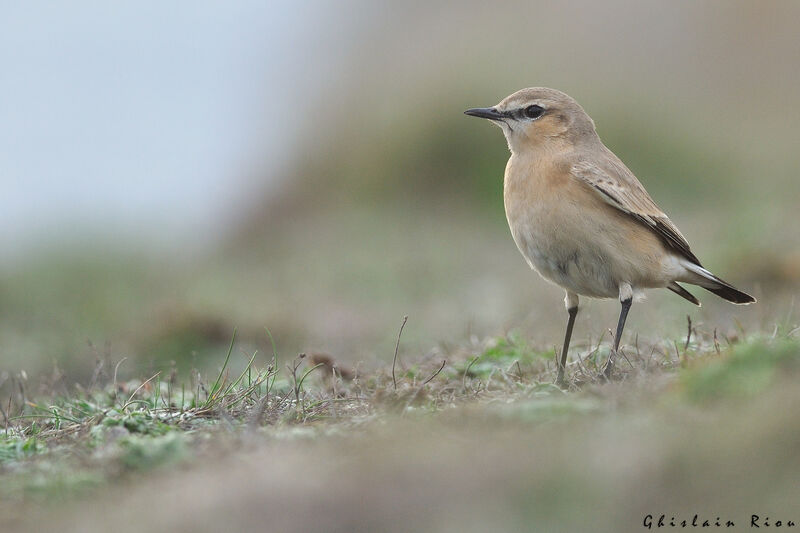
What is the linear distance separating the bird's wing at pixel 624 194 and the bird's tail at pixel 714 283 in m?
0.08

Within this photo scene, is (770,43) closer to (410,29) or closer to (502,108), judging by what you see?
(410,29)

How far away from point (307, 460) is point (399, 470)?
1.86ft

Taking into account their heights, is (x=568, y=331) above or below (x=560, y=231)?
below

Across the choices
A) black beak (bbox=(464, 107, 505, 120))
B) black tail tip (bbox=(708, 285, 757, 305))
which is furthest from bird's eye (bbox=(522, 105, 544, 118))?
black tail tip (bbox=(708, 285, 757, 305))

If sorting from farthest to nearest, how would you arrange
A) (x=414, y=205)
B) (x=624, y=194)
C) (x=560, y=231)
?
(x=414, y=205)
(x=624, y=194)
(x=560, y=231)

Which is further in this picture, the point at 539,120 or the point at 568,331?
the point at 539,120

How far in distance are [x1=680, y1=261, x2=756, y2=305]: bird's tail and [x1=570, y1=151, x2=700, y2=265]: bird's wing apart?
8 centimetres

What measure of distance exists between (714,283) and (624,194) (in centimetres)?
114

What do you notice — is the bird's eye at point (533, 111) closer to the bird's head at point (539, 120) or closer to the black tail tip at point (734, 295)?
the bird's head at point (539, 120)

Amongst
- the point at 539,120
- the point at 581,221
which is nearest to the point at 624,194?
the point at 581,221

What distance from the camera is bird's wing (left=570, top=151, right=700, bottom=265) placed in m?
7.11

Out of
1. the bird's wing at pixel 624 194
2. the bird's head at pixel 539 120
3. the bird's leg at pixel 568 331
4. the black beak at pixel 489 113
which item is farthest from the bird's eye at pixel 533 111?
the bird's leg at pixel 568 331

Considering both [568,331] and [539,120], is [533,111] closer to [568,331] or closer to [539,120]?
[539,120]

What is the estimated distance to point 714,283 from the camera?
7.79m
